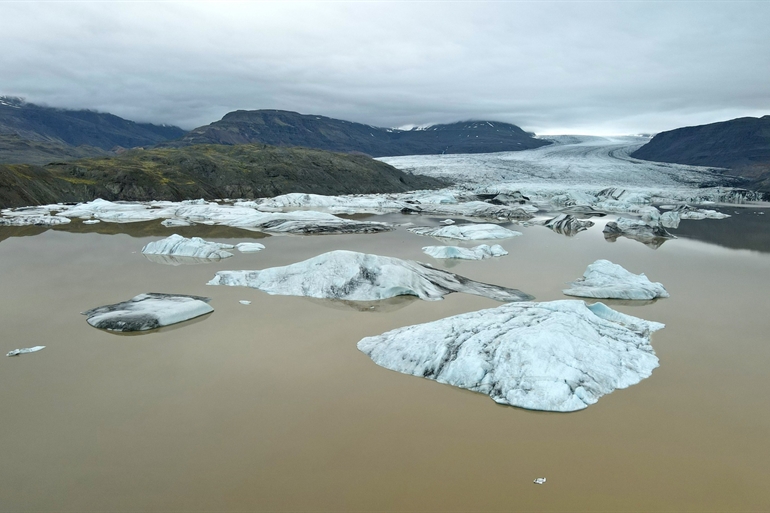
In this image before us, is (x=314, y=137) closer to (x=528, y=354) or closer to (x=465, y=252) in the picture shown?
(x=465, y=252)

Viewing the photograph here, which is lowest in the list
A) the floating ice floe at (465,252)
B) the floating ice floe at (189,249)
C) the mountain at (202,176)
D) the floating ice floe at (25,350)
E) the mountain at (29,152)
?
the floating ice floe at (25,350)

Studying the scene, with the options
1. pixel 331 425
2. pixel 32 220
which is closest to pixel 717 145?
pixel 32 220

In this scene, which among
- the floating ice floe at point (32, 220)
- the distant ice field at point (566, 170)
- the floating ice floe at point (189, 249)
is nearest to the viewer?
the floating ice floe at point (189, 249)

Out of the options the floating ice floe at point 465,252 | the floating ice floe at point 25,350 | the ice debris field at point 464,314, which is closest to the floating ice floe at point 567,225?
the ice debris field at point 464,314

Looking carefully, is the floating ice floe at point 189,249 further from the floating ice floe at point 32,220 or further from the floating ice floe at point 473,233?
the floating ice floe at point 32,220

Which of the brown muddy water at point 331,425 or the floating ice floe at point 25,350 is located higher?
the floating ice floe at point 25,350

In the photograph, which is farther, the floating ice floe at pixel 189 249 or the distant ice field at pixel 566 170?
the distant ice field at pixel 566 170

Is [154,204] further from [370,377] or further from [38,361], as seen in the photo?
[370,377]
